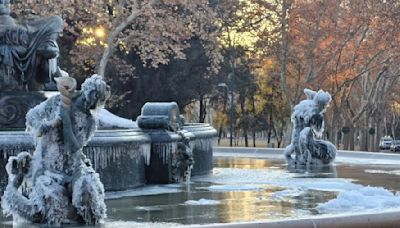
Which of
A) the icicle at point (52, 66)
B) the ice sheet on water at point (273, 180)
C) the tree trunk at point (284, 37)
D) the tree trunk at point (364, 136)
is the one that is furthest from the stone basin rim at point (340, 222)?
the tree trunk at point (364, 136)

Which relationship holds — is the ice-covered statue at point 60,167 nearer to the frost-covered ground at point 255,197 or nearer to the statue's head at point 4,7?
the frost-covered ground at point 255,197

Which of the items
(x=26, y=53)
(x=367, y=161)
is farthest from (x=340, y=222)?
(x=367, y=161)

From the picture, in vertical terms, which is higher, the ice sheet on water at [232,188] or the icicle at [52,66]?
the icicle at [52,66]

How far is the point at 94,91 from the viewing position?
8.09 metres

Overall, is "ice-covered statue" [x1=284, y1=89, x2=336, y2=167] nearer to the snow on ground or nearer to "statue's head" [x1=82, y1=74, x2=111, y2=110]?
the snow on ground

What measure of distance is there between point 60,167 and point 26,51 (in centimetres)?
522

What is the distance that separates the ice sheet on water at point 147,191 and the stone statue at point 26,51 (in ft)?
8.39

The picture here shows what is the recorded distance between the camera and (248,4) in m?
38.9

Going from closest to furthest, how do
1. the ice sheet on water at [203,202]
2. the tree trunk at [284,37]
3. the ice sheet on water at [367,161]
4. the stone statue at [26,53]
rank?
the ice sheet on water at [203,202] < the stone statue at [26,53] < the ice sheet on water at [367,161] < the tree trunk at [284,37]

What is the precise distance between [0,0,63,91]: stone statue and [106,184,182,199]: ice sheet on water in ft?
8.39

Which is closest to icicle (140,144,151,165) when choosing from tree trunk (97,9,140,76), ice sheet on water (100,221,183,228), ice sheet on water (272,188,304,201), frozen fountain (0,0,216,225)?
frozen fountain (0,0,216,225)

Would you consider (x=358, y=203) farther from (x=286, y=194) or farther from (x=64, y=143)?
(x=64, y=143)

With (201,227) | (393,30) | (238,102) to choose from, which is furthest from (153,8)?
(238,102)

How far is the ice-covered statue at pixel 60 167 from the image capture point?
26.2 feet
